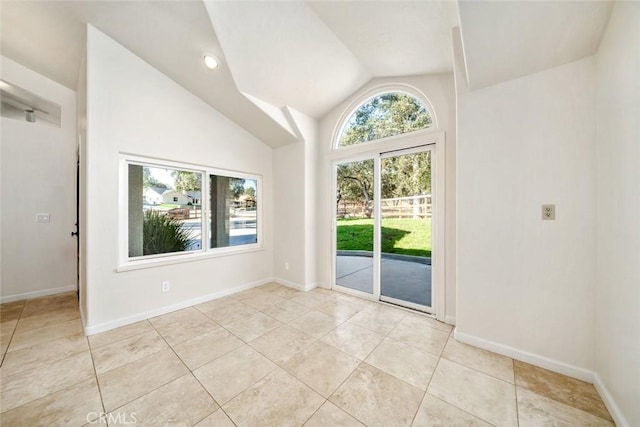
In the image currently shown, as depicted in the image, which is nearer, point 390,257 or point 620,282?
point 620,282

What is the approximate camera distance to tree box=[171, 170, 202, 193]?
3.03 m

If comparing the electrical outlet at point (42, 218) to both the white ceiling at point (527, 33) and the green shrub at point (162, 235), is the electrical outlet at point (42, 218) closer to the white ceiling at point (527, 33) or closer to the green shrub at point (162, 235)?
the green shrub at point (162, 235)

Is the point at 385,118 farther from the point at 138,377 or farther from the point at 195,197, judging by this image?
the point at 138,377

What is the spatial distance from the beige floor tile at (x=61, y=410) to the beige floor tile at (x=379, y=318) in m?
2.17

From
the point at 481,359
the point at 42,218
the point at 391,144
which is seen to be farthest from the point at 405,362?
the point at 42,218

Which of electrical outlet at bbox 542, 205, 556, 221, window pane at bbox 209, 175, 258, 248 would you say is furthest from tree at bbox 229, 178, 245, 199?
electrical outlet at bbox 542, 205, 556, 221

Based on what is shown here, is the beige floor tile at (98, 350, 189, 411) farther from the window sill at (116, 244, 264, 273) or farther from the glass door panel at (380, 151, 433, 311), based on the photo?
the glass door panel at (380, 151, 433, 311)

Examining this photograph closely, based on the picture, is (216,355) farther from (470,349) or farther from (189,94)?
(189,94)

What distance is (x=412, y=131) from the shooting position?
2881mm

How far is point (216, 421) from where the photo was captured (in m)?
1.35

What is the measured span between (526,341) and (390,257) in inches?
63.8

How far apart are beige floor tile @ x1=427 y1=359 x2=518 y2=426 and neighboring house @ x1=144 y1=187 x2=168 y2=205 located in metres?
3.43

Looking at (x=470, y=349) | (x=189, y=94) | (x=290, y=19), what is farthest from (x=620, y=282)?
(x=189, y=94)

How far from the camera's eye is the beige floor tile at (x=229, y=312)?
2656mm
